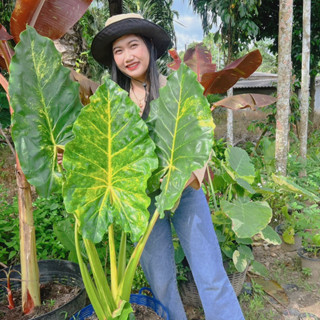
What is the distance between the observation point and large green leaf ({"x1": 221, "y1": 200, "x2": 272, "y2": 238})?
148 cm

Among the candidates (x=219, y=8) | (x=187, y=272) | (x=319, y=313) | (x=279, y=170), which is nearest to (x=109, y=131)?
(x=187, y=272)

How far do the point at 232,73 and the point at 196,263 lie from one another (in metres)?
0.97

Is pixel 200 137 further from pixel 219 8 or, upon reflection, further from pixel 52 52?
pixel 219 8

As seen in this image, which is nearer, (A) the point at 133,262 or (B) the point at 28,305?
Result: (A) the point at 133,262

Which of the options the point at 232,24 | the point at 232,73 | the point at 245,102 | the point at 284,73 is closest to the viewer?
the point at 232,73

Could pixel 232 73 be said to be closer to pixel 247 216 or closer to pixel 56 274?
pixel 247 216

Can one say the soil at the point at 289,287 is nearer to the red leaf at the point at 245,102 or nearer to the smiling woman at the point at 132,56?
the red leaf at the point at 245,102

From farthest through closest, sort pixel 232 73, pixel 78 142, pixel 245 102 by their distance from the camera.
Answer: pixel 245 102 < pixel 232 73 < pixel 78 142

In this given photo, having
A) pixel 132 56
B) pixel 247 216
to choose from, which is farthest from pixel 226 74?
pixel 247 216

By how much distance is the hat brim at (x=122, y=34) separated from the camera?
1388 mm

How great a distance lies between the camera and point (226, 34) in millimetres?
5402

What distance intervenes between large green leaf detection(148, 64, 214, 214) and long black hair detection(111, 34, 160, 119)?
350 millimetres

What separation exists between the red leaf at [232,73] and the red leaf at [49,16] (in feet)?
2.39

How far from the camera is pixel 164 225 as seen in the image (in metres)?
1.46
